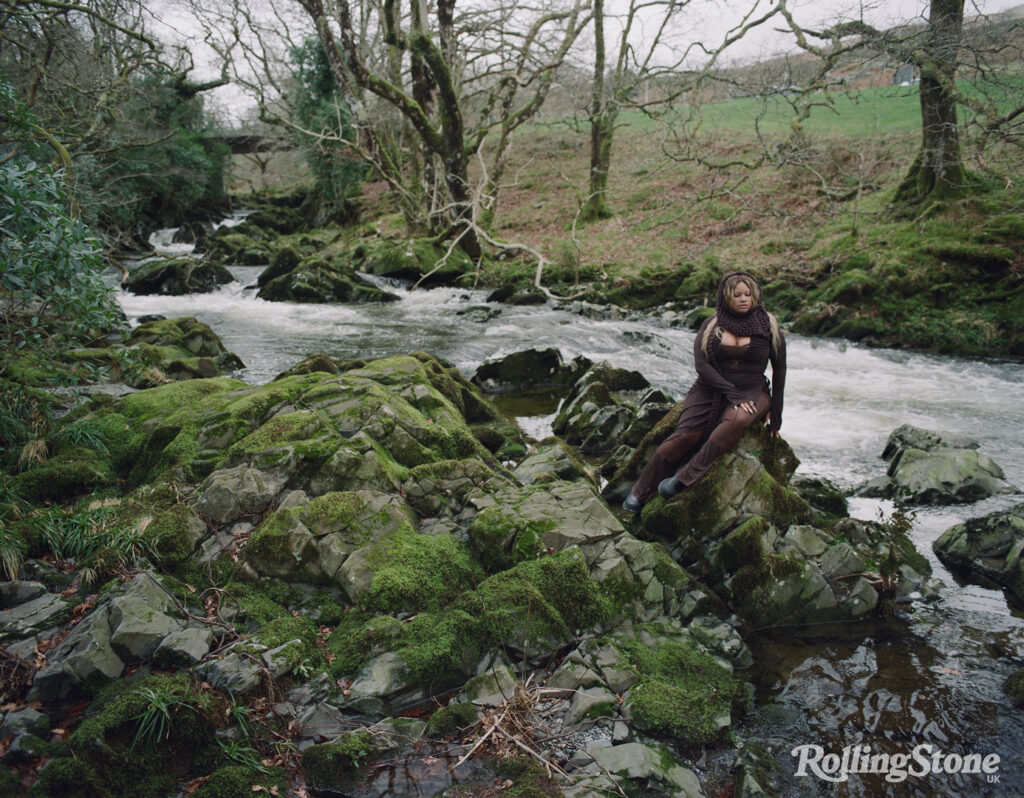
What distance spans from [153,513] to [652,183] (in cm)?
2572

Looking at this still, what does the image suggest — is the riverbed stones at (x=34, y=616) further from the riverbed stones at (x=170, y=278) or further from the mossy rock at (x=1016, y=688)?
the riverbed stones at (x=170, y=278)

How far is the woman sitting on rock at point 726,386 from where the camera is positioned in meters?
4.54

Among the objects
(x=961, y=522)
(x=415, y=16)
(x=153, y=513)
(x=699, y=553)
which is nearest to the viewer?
(x=153, y=513)

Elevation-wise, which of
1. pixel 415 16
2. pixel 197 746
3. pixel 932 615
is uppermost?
pixel 415 16

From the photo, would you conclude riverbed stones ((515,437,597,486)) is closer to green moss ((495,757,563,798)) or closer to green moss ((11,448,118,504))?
green moss ((495,757,563,798))

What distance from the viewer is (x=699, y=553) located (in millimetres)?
4477

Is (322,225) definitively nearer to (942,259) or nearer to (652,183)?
(652,183)

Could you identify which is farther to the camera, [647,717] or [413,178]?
[413,178]

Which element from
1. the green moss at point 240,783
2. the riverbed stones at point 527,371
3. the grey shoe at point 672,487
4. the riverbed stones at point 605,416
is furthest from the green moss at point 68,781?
the riverbed stones at point 527,371

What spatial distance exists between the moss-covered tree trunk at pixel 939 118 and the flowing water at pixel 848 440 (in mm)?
5620

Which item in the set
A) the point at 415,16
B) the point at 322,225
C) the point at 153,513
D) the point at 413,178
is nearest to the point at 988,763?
the point at 153,513

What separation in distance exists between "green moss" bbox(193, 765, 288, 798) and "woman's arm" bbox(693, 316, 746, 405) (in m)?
3.85

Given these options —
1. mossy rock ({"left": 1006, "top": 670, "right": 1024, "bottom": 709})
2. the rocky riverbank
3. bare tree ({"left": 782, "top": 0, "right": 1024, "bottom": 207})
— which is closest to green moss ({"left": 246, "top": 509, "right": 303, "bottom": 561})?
the rocky riverbank

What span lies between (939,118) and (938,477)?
11390mm
